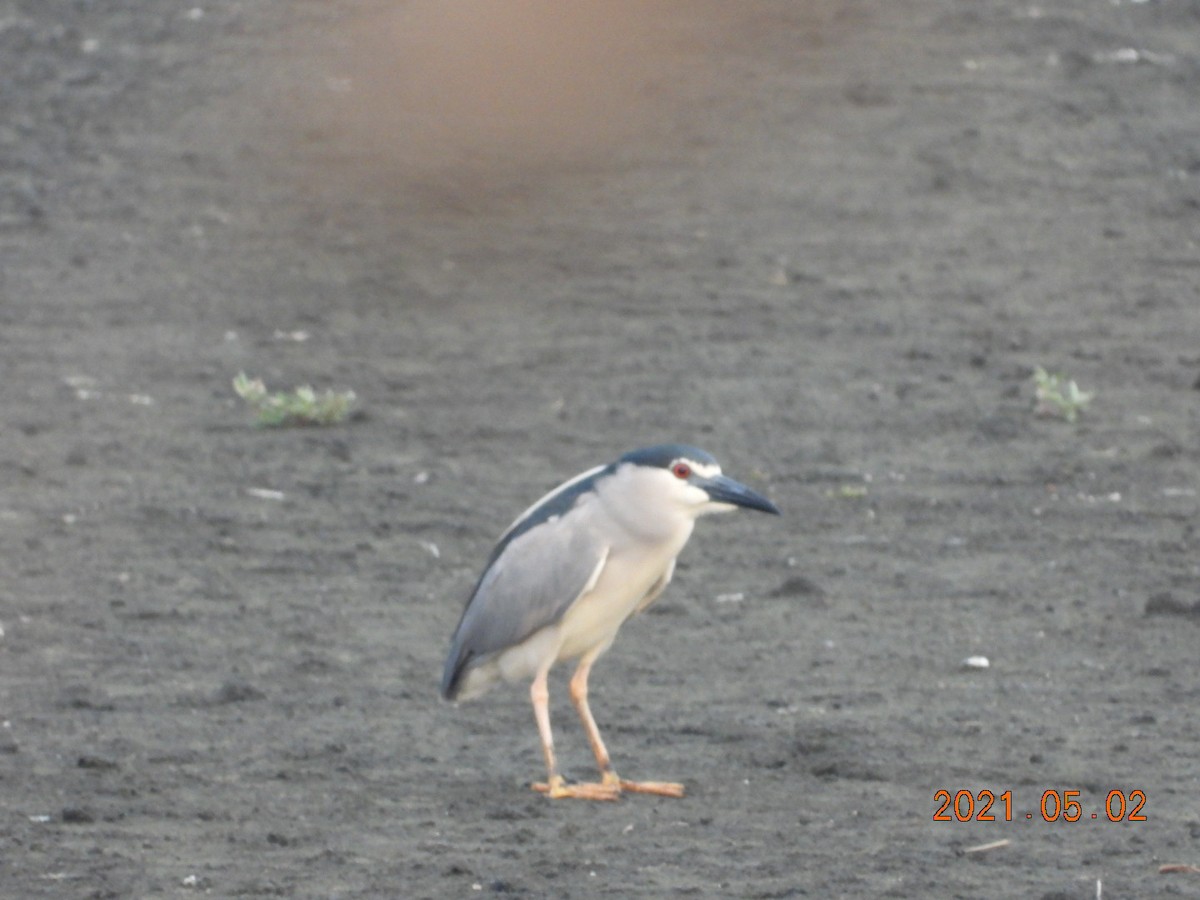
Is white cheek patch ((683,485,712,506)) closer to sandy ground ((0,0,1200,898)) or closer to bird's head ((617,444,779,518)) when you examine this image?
bird's head ((617,444,779,518))

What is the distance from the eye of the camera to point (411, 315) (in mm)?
12039

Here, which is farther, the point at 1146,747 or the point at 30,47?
the point at 30,47

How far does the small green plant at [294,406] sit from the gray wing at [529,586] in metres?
4.20

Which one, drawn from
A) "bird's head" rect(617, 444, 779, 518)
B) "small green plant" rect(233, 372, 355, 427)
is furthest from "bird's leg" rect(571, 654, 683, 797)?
"small green plant" rect(233, 372, 355, 427)

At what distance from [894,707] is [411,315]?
6.04m

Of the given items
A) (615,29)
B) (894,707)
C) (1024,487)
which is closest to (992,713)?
(894,707)

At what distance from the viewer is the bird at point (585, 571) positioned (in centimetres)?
594

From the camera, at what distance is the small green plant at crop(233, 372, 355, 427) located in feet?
33.4

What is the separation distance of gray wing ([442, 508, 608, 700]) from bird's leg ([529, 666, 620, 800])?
0.52 feet

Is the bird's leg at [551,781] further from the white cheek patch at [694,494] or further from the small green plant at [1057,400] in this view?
the small green plant at [1057,400]

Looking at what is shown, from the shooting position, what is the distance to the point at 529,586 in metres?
6.03

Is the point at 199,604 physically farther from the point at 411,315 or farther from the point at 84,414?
the point at 411,315
